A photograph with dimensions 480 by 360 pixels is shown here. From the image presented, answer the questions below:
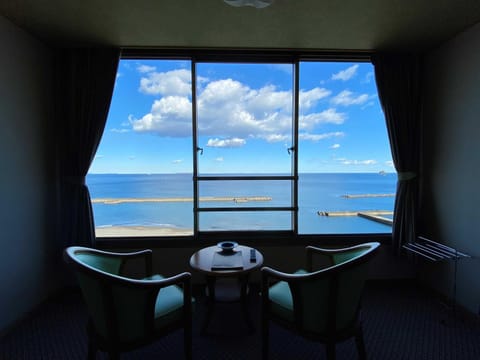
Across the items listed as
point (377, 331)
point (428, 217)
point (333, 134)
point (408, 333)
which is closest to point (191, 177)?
point (333, 134)

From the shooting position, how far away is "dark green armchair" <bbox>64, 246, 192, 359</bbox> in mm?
1337

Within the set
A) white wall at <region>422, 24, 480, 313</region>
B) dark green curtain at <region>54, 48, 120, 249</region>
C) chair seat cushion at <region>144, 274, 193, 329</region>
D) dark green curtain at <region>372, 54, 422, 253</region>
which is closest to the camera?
chair seat cushion at <region>144, 274, 193, 329</region>

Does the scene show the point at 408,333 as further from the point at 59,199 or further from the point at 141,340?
the point at 59,199

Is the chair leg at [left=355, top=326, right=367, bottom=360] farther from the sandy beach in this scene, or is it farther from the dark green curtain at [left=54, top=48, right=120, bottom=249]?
the dark green curtain at [left=54, top=48, right=120, bottom=249]

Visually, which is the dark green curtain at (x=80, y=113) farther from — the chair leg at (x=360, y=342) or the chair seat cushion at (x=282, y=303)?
the chair leg at (x=360, y=342)

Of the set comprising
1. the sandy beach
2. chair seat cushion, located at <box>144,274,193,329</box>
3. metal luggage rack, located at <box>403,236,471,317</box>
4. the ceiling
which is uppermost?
the ceiling

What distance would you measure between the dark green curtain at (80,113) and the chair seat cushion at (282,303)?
1.90 meters

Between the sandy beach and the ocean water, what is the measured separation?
0.16 feet

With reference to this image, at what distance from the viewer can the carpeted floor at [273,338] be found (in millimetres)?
1710

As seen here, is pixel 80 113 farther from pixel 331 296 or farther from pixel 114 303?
pixel 331 296

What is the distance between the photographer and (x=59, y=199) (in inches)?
98.9

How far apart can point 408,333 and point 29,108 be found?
12.2 ft

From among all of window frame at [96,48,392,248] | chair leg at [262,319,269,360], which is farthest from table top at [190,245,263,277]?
window frame at [96,48,392,248]

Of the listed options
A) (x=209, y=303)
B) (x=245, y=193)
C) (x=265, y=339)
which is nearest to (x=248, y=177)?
(x=245, y=193)
